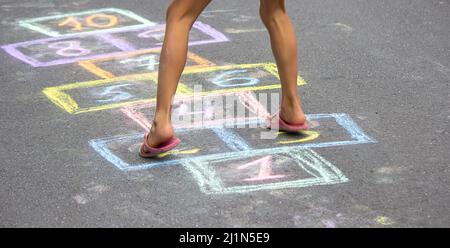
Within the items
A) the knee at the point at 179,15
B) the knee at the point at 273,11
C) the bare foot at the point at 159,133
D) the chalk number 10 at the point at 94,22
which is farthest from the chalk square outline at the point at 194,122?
the chalk number 10 at the point at 94,22

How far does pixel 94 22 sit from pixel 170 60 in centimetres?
276

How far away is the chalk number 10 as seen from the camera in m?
6.92

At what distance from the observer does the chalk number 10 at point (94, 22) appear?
6923 millimetres

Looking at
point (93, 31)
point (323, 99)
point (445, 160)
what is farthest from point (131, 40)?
point (445, 160)

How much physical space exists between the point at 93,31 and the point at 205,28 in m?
0.85

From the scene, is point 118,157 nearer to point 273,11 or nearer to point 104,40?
point 273,11

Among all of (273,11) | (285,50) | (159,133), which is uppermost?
(273,11)

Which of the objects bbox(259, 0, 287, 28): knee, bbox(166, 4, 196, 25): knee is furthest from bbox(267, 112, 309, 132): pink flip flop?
bbox(166, 4, 196, 25): knee

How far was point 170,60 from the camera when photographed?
4.41 m

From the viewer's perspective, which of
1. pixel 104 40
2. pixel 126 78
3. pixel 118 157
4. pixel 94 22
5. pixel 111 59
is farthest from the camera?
pixel 94 22

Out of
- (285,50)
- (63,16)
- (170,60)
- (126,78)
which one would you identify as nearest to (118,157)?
(170,60)

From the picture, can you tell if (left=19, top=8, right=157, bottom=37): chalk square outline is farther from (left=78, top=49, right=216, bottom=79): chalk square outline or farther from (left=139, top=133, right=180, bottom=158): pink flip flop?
(left=139, top=133, right=180, bottom=158): pink flip flop

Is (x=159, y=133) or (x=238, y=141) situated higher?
(x=159, y=133)

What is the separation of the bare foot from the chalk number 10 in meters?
2.66
